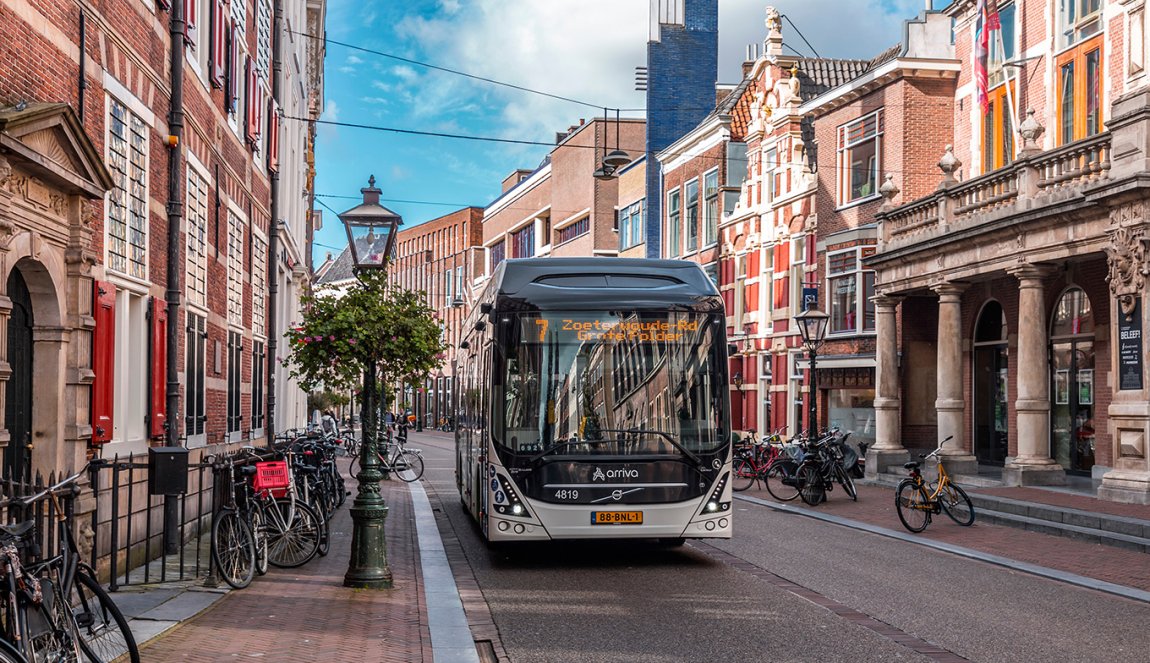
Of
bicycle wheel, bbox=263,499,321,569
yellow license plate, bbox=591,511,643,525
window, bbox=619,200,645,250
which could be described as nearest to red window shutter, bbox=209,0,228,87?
bicycle wheel, bbox=263,499,321,569

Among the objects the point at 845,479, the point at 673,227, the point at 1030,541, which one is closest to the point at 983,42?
the point at 845,479

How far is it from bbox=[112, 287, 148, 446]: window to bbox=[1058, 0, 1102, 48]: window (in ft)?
56.5

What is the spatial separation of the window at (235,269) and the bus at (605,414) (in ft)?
25.6

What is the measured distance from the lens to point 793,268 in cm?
3566

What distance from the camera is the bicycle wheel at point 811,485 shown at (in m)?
21.0

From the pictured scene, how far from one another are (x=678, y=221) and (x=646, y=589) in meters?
36.9

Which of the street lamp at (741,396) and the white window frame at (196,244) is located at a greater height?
the white window frame at (196,244)

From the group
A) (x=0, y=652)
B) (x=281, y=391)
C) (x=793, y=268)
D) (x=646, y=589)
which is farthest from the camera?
(x=793, y=268)

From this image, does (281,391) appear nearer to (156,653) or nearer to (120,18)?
(120,18)

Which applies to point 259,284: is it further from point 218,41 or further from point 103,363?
point 103,363

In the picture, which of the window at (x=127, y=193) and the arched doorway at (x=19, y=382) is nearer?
the arched doorway at (x=19, y=382)

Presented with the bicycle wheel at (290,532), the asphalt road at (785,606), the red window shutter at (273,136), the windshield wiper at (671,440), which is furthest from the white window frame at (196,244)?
the red window shutter at (273,136)

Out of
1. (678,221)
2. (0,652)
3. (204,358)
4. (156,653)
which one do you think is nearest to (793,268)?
(678,221)

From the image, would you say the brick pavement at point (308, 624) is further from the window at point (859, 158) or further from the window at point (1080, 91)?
the window at point (859, 158)
